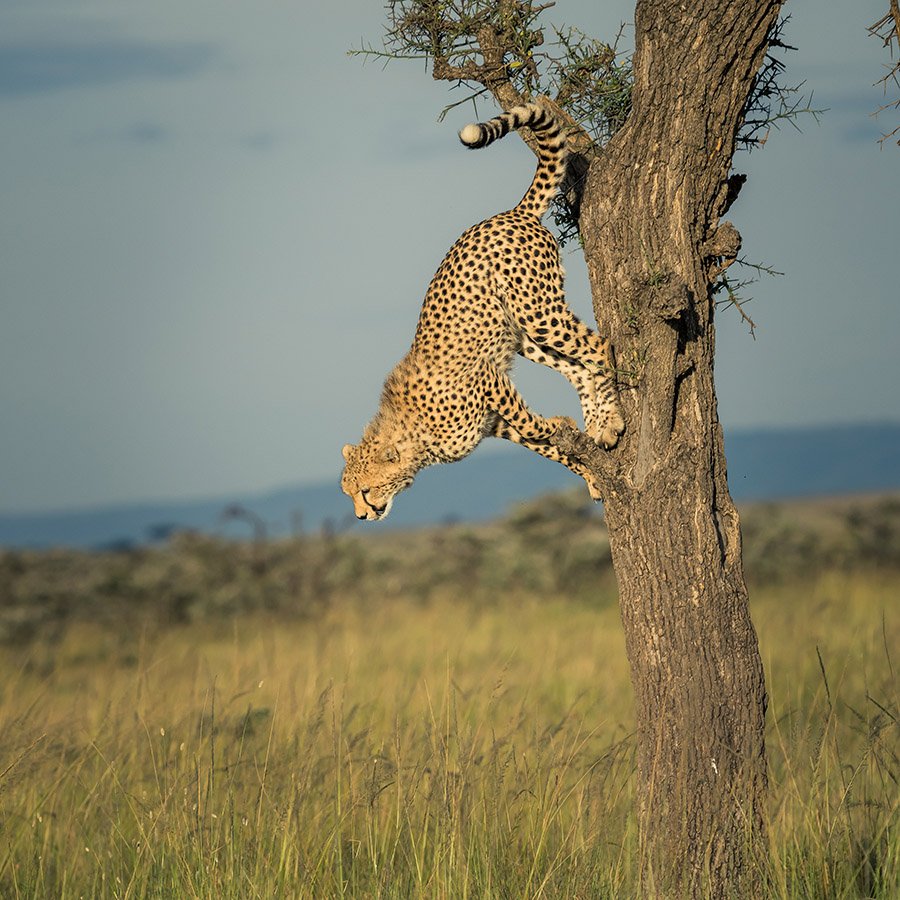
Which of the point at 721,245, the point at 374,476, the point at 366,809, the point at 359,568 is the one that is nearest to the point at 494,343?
the point at 374,476

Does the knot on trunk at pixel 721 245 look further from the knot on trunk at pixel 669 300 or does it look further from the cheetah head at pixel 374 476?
the cheetah head at pixel 374 476

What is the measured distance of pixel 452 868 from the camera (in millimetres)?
3820

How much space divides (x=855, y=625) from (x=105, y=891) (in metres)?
8.09

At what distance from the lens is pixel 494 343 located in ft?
17.5

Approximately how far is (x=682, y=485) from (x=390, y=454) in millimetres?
1962

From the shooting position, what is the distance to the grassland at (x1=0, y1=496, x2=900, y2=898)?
13.2 feet

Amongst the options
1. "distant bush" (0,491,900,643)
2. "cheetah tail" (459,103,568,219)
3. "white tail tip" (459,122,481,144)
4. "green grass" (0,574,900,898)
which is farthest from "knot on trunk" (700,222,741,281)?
"distant bush" (0,491,900,643)

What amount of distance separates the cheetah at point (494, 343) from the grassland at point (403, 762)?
1164mm

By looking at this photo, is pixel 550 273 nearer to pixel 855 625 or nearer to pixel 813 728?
pixel 813 728

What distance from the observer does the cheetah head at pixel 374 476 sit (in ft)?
19.1

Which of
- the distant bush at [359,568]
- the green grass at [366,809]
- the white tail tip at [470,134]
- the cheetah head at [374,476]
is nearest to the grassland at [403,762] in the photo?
the green grass at [366,809]

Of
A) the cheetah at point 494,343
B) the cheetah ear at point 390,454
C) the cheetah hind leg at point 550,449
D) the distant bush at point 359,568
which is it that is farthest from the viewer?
the distant bush at point 359,568

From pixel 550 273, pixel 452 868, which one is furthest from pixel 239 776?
pixel 550 273

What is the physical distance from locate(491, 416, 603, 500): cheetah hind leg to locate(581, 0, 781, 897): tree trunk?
0.46 m
